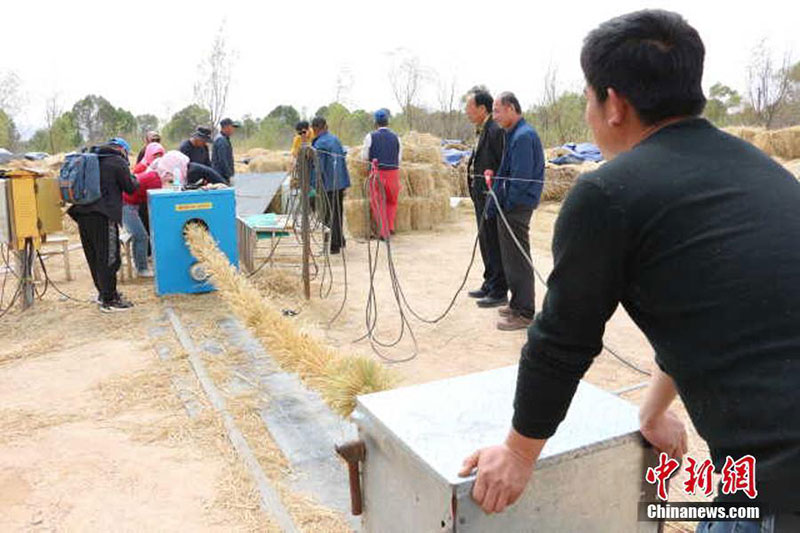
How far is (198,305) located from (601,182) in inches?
222

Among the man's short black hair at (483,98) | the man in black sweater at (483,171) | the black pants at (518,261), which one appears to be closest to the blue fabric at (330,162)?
the man in black sweater at (483,171)

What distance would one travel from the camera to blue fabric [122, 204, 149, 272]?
718cm

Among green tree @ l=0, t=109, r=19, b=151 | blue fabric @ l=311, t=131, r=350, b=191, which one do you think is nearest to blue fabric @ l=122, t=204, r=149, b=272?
blue fabric @ l=311, t=131, r=350, b=191

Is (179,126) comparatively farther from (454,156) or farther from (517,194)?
(517,194)

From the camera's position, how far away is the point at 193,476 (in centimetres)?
324

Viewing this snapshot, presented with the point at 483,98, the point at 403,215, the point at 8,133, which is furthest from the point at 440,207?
the point at 8,133

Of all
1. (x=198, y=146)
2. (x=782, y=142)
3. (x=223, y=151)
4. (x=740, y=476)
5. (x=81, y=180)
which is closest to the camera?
(x=740, y=476)

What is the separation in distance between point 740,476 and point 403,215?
373 inches

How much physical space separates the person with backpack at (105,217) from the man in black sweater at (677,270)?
5584 mm

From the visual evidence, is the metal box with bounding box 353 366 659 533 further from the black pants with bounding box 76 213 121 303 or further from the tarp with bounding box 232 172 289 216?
the tarp with bounding box 232 172 289 216

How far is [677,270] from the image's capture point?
110cm

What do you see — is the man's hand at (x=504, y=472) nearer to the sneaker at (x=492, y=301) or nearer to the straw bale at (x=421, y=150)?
the sneaker at (x=492, y=301)

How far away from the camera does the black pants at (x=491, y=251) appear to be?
6.15m

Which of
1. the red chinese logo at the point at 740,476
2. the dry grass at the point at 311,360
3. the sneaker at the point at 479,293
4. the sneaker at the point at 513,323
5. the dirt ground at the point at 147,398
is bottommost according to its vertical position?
the dirt ground at the point at 147,398
